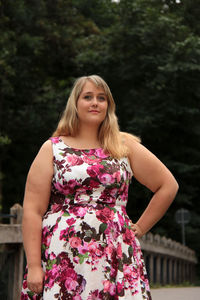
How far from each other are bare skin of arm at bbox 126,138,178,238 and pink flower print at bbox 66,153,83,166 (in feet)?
1.04

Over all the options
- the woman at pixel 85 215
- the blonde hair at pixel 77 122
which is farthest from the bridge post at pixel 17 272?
the blonde hair at pixel 77 122

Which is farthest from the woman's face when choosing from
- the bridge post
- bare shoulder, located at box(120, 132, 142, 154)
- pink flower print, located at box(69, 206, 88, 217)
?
Answer: the bridge post

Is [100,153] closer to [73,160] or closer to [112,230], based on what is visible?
[73,160]

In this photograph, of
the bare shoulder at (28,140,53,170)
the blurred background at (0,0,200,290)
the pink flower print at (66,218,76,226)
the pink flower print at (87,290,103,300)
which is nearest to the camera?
the pink flower print at (87,290,103,300)

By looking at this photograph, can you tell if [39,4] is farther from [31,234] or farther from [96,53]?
[31,234]

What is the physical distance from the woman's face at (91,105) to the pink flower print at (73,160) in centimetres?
25

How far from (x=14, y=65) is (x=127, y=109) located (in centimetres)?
415

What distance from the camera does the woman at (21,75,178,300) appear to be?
2838 millimetres

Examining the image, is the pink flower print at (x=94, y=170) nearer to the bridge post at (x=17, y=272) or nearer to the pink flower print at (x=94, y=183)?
the pink flower print at (x=94, y=183)

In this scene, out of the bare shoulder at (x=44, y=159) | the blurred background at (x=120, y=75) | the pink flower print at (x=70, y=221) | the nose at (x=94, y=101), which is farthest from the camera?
the blurred background at (x=120, y=75)

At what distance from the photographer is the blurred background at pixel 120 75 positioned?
1794 cm

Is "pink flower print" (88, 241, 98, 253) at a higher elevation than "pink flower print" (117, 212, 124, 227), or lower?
lower

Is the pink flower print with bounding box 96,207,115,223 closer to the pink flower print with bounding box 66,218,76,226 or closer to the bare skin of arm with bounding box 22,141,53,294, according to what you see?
the pink flower print with bounding box 66,218,76,226

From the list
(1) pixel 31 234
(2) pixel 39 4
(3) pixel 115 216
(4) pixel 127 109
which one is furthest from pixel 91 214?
(2) pixel 39 4
